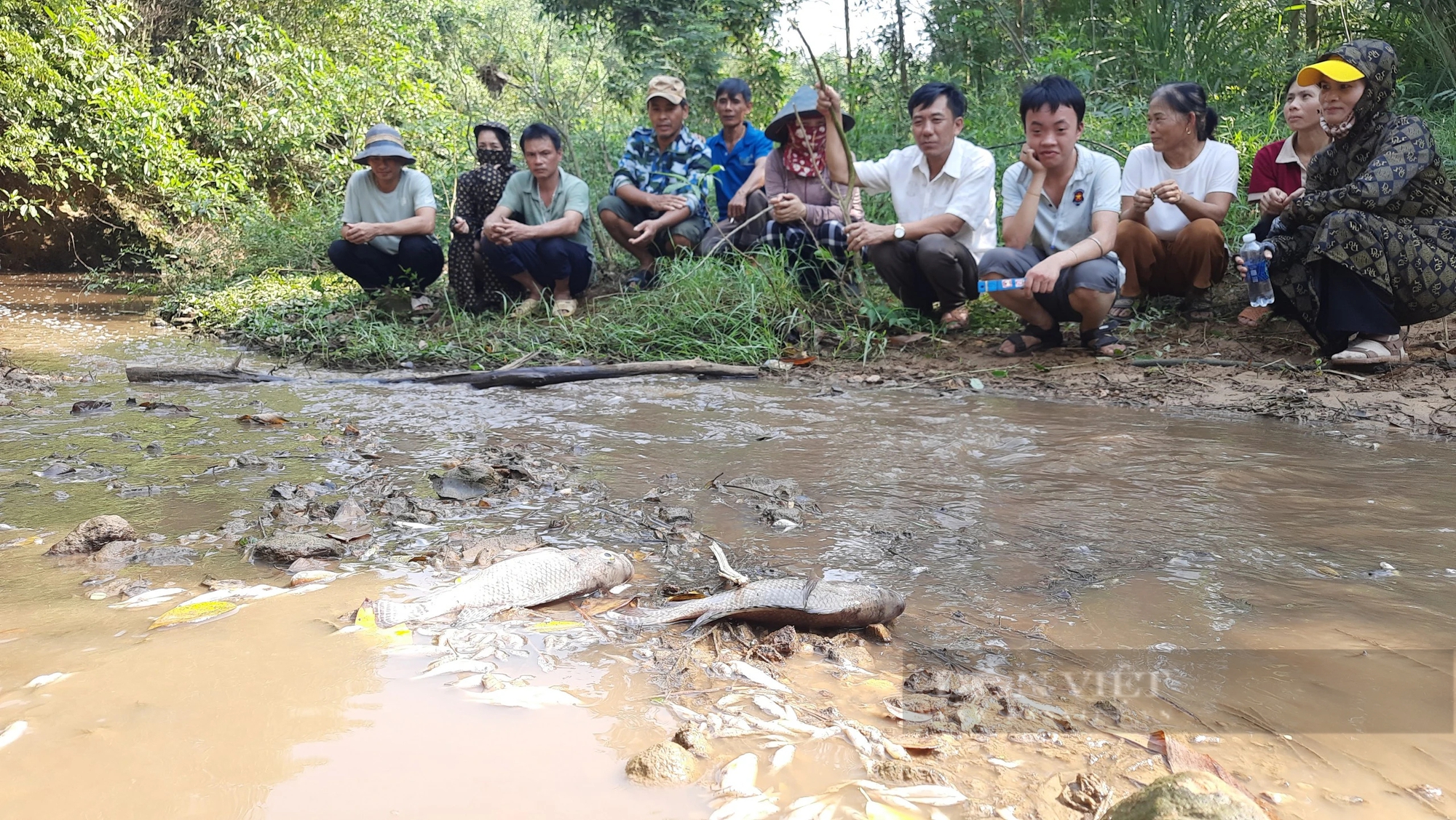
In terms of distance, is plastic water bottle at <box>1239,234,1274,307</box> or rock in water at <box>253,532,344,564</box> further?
plastic water bottle at <box>1239,234,1274,307</box>

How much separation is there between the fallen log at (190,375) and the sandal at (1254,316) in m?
4.59

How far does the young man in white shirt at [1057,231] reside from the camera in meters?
4.33

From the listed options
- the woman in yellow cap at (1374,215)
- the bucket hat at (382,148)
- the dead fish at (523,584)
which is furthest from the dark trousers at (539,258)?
the dead fish at (523,584)

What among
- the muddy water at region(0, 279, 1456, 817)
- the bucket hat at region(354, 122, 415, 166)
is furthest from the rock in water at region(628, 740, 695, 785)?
the bucket hat at region(354, 122, 415, 166)

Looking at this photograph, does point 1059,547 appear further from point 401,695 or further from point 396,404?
point 396,404

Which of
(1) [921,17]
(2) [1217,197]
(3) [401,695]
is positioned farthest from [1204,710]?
(1) [921,17]

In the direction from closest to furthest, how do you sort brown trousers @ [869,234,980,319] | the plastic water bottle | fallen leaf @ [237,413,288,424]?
fallen leaf @ [237,413,288,424] < the plastic water bottle < brown trousers @ [869,234,980,319]

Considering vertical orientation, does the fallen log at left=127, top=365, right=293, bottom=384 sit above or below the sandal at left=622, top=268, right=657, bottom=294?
below

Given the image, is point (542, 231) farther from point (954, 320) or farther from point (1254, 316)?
point (1254, 316)

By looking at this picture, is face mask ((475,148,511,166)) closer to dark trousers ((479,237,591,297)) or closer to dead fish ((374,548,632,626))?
dark trousers ((479,237,591,297))

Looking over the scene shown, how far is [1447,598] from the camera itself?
5.88 feet

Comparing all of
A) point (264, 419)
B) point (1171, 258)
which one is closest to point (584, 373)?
point (264, 419)

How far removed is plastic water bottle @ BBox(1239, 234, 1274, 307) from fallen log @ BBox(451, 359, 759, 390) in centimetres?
223

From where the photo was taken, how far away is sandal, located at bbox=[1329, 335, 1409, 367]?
12.6ft
